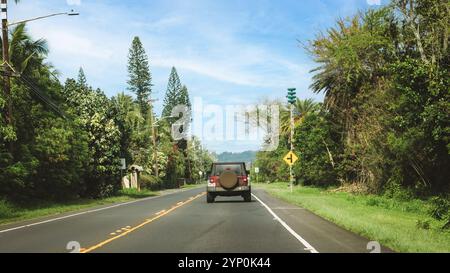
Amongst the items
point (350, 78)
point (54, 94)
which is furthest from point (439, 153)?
point (54, 94)

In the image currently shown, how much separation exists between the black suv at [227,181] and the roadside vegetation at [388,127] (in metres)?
3.22

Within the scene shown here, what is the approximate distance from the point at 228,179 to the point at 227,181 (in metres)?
0.12

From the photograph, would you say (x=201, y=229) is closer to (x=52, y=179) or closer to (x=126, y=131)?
(x=52, y=179)

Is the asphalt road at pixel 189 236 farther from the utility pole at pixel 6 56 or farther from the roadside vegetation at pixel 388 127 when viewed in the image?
the utility pole at pixel 6 56

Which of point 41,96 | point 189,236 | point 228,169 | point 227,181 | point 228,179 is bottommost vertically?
point 189,236

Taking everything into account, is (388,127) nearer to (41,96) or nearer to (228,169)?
(228,169)

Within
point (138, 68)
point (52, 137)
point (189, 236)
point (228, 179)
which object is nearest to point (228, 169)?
point (228, 179)

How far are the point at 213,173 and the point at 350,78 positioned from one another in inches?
595

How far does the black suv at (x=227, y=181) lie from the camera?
30922mm

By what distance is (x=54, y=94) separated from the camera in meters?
36.5

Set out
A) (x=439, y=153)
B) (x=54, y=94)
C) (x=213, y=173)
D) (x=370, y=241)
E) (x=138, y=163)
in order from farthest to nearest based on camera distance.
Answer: (x=138, y=163)
(x=54, y=94)
(x=213, y=173)
(x=439, y=153)
(x=370, y=241)

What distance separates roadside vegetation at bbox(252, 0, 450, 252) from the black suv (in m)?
3.22

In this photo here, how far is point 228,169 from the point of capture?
31797mm

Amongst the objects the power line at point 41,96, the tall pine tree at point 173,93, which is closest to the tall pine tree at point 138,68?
the tall pine tree at point 173,93
